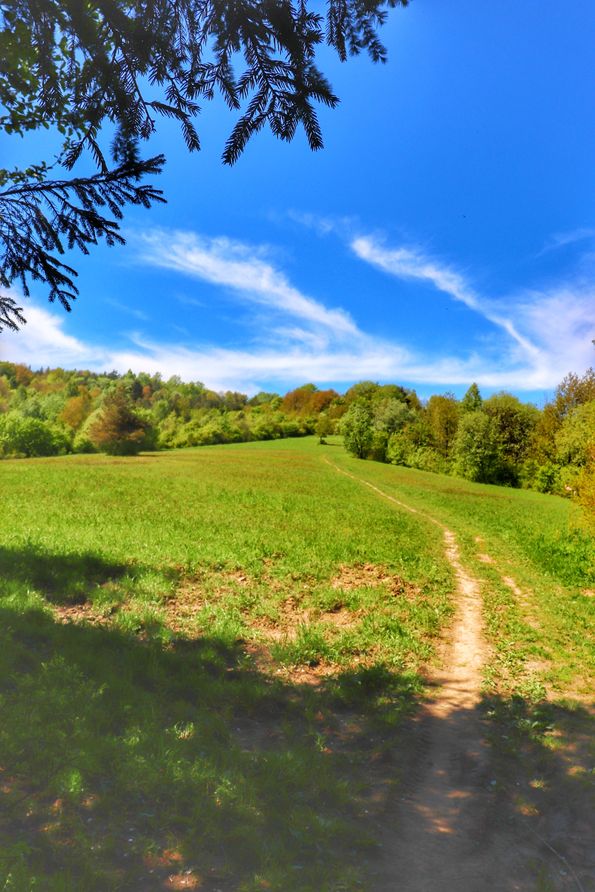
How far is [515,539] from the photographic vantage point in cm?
2130

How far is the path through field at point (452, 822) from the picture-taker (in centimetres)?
414

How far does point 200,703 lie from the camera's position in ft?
22.2

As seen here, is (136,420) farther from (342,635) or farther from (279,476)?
(342,635)

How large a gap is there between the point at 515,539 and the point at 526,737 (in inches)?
643

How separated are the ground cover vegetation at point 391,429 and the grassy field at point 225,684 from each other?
91.2 ft

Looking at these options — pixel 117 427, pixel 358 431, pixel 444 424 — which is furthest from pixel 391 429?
pixel 117 427

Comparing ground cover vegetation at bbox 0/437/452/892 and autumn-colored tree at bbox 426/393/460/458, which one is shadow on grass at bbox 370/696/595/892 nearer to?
ground cover vegetation at bbox 0/437/452/892

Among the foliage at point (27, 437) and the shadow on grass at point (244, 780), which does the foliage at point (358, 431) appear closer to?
the foliage at point (27, 437)

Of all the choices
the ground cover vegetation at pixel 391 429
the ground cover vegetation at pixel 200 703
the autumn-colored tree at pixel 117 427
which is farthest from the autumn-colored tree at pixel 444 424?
the ground cover vegetation at pixel 200 703

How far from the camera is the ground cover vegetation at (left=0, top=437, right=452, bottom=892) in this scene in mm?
4195

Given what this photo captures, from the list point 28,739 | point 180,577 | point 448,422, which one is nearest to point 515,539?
point 180,577

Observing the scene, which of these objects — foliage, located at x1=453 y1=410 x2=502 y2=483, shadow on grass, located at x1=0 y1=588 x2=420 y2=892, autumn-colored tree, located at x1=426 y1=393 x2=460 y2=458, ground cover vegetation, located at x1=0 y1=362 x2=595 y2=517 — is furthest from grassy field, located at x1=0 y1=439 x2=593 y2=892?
autumn-colored tree, located at x1=426 y1=393 x2=460 y2=458

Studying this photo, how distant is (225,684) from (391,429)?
81168 mm

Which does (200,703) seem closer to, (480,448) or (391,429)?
(480,448)
